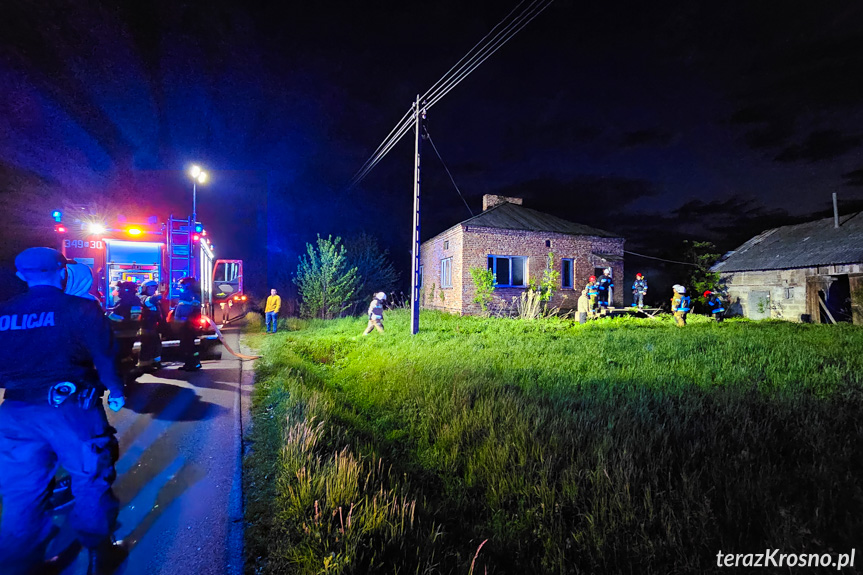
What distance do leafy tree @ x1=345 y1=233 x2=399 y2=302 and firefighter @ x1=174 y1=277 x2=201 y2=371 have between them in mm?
Answer: 11163

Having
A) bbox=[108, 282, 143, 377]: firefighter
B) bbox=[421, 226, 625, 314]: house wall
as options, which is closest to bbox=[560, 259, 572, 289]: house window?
bbox=[421, 226, 625, 314]: house wall

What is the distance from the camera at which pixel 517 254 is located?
17.5 metres

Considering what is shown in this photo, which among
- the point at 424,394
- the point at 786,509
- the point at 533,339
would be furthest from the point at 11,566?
the point at 533,339

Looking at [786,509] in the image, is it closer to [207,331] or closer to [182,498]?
[182,498]

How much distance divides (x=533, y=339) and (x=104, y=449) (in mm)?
8572

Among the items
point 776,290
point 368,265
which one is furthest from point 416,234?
point 776,290

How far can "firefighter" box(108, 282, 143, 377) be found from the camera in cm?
589

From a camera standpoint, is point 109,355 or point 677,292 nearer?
point 109,355

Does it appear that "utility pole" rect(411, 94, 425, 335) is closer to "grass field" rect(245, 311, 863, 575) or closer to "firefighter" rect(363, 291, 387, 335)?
"firefighter" rect(363, 291, 387, 335)

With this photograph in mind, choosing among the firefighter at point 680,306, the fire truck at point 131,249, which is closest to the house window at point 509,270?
the firefighter at point 680,306

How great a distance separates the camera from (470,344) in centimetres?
865

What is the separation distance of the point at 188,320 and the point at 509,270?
45.3ft

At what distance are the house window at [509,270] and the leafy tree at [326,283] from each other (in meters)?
6.88

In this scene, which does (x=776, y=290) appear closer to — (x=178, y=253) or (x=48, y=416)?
(x=178, y=253)
